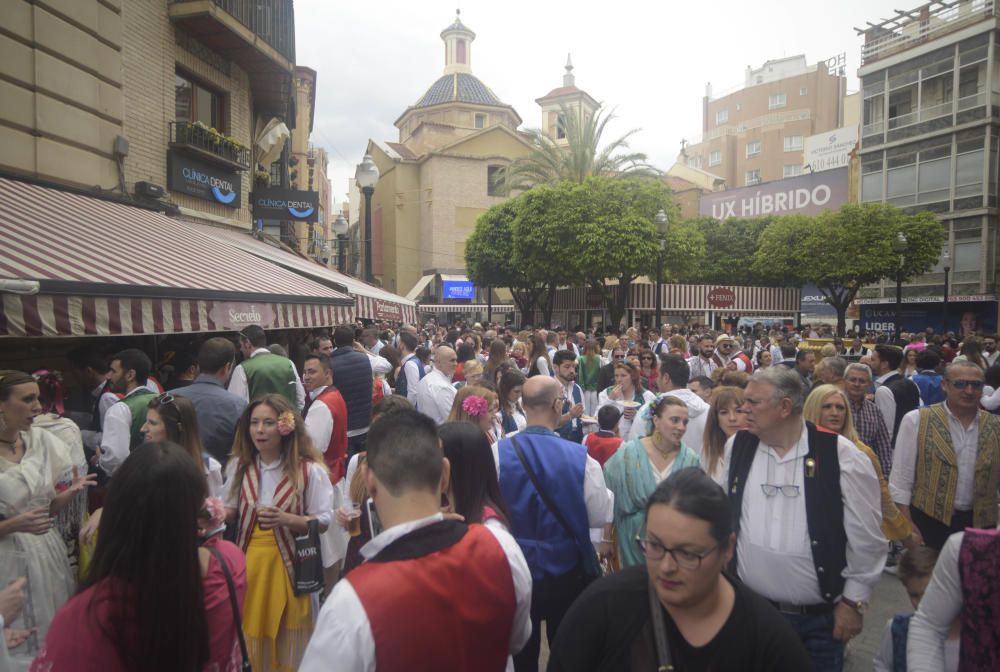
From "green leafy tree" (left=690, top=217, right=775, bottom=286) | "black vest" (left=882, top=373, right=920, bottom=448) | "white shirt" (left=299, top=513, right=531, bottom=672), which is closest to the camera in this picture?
"white shirt" (left=299, top=513, right=531, bottom=672)

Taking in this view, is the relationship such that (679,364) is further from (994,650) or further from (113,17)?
(113,17)

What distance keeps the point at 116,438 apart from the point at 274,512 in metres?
1.63

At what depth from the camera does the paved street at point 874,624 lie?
4.25 meters

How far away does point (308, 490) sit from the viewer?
3.66 m

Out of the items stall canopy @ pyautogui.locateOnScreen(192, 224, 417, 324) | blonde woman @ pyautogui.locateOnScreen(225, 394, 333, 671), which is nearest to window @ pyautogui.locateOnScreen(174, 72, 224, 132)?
stall canopy @ pyautogui.locateOnScreen(192, 224, 417, 324)

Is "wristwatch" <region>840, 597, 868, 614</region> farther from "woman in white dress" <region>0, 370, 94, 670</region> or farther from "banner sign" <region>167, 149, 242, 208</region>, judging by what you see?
"banner sign" <region>167, 149, 242, 208</region>

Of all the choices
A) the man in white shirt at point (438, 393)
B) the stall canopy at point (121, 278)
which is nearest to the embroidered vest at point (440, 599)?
the man in white shirt at point (438, 393)

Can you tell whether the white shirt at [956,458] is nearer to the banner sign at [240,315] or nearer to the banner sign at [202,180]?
the banner sign at [240,315]

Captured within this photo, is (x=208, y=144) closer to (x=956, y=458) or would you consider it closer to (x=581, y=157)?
(x=956, y=458)

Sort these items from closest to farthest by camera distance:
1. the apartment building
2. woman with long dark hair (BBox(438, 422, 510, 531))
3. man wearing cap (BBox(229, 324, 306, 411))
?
woman with long dark hair (BBox(438, 422, 510, 531)) → man wearing cap (BBox(229, 324, 306, 411)) → the apartment building

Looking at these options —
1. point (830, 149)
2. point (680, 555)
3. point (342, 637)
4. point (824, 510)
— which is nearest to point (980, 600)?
point (824, 510)

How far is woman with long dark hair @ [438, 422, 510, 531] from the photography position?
8.79 ft

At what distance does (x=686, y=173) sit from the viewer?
62.8m

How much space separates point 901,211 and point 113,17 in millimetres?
33818
